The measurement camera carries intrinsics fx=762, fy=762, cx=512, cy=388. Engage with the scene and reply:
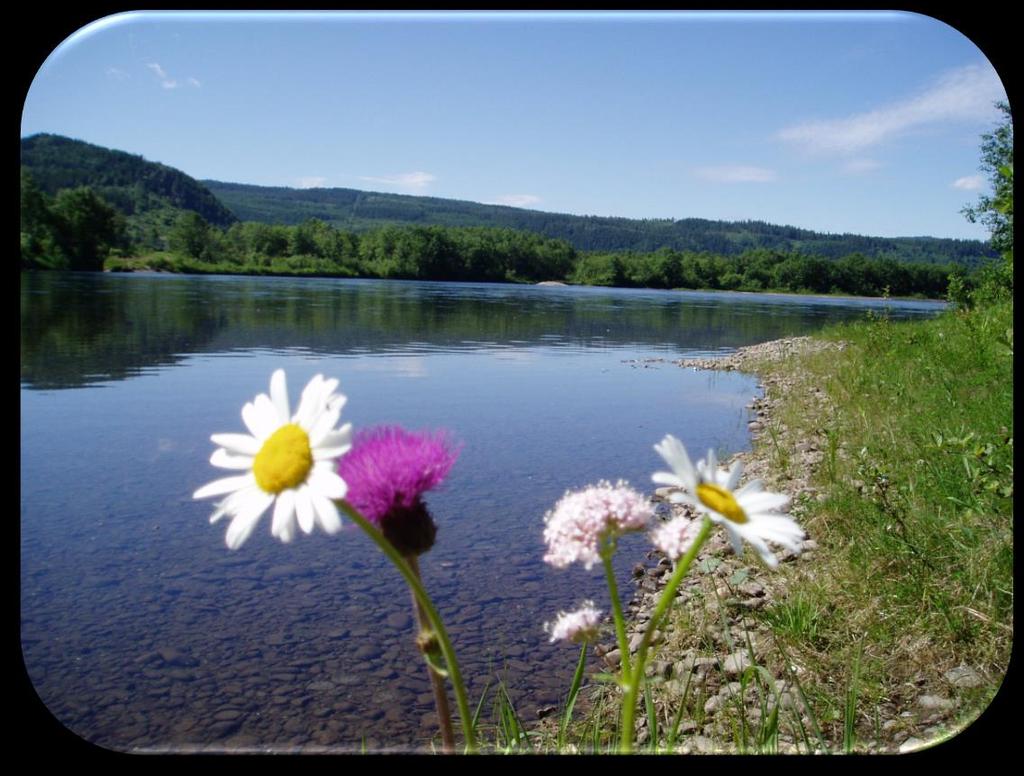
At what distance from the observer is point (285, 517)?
0.51 metres

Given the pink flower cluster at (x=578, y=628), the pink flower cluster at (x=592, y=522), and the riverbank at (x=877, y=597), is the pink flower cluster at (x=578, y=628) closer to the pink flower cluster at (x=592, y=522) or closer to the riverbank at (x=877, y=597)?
the pink flower cluster at (x=592, y=522)

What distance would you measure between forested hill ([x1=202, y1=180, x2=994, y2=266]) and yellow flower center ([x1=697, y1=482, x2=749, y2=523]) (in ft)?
3.43

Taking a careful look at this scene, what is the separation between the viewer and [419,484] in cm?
58


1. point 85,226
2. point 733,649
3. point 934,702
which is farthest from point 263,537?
point 934,702

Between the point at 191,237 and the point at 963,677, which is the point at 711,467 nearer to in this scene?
the point at 963,677

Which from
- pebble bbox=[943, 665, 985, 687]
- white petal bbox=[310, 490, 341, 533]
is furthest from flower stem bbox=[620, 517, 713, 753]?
pebble bbox=[943, 665, 985, 687]

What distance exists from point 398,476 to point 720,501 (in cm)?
24

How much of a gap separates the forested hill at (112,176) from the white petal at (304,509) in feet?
2.97

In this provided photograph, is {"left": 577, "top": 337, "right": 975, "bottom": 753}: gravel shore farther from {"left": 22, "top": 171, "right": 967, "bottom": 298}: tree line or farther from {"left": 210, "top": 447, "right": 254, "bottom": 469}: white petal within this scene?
{"left": 22, "top": 171, "right": 967, "bottom": 298}: tree line

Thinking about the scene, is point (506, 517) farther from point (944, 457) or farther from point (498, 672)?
point (944, 457)

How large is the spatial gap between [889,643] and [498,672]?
4.00 feet

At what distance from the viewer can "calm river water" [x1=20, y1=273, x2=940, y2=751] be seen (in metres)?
1.70

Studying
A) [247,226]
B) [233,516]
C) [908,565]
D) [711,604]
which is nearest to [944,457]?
[908,565]

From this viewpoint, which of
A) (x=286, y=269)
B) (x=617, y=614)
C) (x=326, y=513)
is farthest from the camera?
(x=286, y=269)
